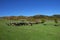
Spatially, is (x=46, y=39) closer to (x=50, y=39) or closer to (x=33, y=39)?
(x=50, y=39)

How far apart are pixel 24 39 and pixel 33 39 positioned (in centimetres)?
150

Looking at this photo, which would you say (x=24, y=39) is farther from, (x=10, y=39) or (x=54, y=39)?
(x=54, y=39)

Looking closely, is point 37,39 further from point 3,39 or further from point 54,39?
point 3,39

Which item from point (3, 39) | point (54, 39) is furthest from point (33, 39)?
point (3, 39)

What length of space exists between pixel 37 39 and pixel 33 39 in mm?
665

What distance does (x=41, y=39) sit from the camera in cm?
2094

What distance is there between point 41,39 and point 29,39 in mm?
2008

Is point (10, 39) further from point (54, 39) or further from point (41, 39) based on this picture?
point (54, 39)

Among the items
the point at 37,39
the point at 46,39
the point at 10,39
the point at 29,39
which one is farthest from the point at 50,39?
the point at 10,39

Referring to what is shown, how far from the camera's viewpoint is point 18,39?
2077cm

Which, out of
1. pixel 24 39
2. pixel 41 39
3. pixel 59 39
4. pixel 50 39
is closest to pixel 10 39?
pixel 24 39

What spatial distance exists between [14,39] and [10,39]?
66 cm

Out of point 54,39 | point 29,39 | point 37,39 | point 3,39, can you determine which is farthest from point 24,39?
point 54,39

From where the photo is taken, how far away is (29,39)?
20.8m
